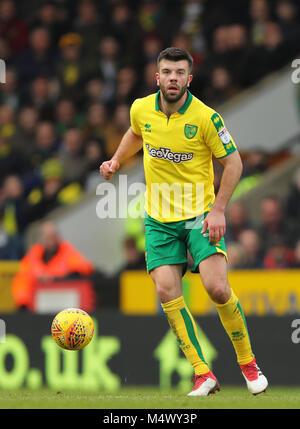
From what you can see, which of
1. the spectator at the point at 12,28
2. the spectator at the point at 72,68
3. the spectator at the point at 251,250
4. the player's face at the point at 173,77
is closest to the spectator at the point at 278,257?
the spectator at the point at 251,250

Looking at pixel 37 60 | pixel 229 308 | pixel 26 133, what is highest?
pixel 37 60

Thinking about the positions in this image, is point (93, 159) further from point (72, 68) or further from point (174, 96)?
point (174, 96)

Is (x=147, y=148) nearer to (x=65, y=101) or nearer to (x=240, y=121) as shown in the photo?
(x=240, y=121)

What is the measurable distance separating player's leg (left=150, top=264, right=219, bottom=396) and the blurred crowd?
17.2 ft

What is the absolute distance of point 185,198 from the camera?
7.35 m

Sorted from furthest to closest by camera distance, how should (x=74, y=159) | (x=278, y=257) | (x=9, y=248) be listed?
(x=74, y=159) → (x=9, y=248) → (x=278, y=257)

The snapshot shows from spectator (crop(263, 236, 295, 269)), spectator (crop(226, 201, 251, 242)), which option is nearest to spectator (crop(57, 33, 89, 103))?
spectator (crop(226, 201, 251, 242))

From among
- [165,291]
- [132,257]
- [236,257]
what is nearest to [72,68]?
[132,257]

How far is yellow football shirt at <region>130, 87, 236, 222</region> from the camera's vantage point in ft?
23.6

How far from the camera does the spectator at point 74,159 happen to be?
1464 centimetres

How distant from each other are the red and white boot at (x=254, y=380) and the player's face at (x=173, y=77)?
1.95m

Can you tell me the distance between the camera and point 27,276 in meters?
12.4

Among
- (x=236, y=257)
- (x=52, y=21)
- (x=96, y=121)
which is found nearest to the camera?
(x=236, y=257)

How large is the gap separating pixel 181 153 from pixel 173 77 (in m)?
0.53
